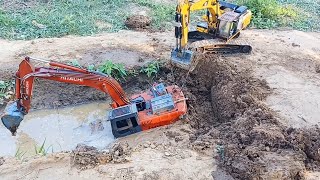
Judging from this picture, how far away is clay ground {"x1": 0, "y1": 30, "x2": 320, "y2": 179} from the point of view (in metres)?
8.16

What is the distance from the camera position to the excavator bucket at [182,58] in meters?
10.7

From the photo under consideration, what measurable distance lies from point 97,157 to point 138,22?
668 centimetres

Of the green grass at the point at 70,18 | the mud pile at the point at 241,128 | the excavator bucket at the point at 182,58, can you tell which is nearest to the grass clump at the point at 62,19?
the green grass at the point at 70,18

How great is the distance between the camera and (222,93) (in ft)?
34.9

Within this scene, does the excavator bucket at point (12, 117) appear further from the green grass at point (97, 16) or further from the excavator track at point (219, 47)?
the green grass at point (97, 16)

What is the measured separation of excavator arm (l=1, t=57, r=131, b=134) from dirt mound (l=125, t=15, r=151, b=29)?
16.0 ft

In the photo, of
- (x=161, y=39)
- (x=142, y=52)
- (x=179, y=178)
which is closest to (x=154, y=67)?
(x=142, y=52)

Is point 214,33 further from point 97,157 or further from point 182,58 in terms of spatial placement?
point 97,157

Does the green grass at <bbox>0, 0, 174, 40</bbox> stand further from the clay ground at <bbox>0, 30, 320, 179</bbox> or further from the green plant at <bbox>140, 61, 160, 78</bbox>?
the green plant at <bbox>140, 61, 160, 78</bbox>

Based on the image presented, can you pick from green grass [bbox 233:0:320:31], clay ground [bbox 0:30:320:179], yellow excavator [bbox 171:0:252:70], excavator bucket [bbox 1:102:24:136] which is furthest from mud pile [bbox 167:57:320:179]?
green grass [bbox 233:0:320:31]

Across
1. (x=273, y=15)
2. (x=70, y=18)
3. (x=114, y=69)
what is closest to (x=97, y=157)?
(x=114, y=69)

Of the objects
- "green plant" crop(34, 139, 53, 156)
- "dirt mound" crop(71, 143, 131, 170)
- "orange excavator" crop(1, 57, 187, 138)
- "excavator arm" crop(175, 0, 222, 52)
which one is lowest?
"green plant" crop(34, 139, 53, 156)

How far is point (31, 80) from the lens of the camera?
883cm

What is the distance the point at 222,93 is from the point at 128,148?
2858 mm
